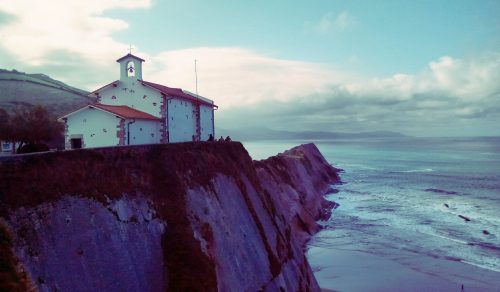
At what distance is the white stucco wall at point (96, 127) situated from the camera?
26.3m

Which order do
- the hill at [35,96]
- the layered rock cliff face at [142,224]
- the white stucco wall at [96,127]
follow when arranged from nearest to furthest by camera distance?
the layered rock cliff face at [142,224]
the white stucco wall at [96,127]
the hill at [35,96]

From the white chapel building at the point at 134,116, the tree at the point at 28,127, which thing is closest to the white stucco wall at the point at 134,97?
the white chapel building at the point at 134,116

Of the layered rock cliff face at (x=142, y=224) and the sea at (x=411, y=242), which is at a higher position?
the layered rock cliff face at (x=142, y=224)

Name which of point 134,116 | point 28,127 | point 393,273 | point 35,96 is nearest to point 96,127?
point 134,116

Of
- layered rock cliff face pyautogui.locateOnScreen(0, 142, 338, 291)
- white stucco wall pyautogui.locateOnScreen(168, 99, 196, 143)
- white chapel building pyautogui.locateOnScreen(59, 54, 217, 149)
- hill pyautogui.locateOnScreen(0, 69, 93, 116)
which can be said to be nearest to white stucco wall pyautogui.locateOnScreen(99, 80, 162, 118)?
white chapel building pyautogui.locateOnScreen(59, 54, 217, 149)

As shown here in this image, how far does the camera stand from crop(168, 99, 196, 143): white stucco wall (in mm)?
32719

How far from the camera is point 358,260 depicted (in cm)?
3562

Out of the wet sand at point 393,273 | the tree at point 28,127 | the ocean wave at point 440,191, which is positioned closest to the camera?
the tree at point 28,127

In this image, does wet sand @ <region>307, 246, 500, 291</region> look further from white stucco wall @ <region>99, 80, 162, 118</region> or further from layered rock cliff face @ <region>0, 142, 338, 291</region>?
white stucco wall @ <region>99, 80, 162, 118</region>

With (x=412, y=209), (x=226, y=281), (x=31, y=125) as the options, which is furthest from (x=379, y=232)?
(x=31, y=125)

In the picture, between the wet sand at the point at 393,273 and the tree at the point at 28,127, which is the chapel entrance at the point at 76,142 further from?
the wet sand at the point at 393,273

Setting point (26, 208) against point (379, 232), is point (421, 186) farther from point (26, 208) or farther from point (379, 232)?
point (26, 208)

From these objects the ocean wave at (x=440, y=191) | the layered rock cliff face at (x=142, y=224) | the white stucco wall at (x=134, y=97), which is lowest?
the ocean wave at (x=440, y=191)

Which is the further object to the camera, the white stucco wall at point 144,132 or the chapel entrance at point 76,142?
the white stucco wall at point 144,132
